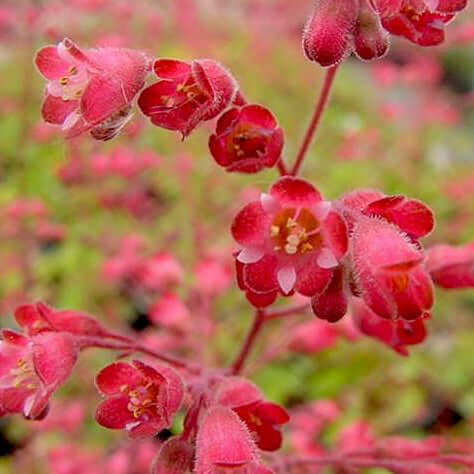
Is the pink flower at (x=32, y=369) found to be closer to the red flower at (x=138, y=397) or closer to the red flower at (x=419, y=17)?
the red flower at (x=138, y=397)

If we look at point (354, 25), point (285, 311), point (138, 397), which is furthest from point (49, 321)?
point (354, 25)

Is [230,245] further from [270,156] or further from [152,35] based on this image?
[152,35]

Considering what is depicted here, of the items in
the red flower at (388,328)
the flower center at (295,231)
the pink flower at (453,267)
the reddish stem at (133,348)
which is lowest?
the reddish stem at (133,348)

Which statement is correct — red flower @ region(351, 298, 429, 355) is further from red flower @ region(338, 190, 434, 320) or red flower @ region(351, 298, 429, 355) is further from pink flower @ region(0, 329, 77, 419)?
pink flower @ region(0, 329, 77, 419)

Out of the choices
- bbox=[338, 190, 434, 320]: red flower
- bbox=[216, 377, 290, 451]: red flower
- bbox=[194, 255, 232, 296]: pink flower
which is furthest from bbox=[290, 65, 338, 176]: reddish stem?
bbox=[194, 255, 232, 296]: pink flower

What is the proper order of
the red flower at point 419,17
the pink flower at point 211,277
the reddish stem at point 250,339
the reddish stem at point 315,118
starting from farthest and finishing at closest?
the pink flower at point 211,277
the reddish stem at point 250,339
the reddish stem at point 315,118
the red flower at point 419,17

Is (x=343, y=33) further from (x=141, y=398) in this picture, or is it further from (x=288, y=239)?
(x=141, y=398)

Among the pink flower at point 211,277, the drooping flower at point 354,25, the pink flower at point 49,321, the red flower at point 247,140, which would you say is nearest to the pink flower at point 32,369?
the pink flower at point 49,321

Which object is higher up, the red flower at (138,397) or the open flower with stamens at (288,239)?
the open flower with stamens at (288,239)
